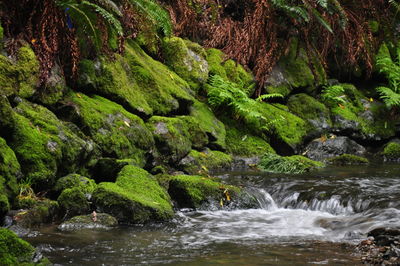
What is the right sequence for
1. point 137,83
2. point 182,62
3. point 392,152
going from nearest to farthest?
point 137,83, point 182,62, point 392,152

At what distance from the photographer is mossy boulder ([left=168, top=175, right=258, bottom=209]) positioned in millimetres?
4934

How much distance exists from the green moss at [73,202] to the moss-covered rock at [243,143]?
14.1 feet

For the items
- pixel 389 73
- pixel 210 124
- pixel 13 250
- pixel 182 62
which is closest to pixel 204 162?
pixel 210 124

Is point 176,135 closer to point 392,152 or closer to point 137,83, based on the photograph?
point 137,83

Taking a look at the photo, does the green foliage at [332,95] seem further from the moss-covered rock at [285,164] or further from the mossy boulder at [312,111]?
the moss-covered rock at [285,164]

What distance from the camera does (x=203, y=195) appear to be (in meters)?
5.00

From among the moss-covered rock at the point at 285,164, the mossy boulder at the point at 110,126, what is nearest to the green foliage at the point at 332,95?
the moss-covered rock at the point at 285,164

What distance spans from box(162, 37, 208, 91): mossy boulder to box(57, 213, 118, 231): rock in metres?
4.89

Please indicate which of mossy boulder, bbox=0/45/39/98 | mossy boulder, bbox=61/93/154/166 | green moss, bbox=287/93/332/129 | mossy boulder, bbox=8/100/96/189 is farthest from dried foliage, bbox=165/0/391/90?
mossy boulder, bbox=8/100/96/189

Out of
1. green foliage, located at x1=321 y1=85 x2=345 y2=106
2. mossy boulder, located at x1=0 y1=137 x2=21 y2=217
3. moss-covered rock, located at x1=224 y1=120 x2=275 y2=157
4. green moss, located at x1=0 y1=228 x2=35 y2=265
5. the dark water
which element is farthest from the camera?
green foliage, located at x1=321 y1=85 x2=345 y2=106

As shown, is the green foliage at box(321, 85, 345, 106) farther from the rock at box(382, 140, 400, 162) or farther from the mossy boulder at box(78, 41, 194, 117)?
the mossy boulder at box(78, 41, 194, 117)

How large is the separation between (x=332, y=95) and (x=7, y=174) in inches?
Answer: 322

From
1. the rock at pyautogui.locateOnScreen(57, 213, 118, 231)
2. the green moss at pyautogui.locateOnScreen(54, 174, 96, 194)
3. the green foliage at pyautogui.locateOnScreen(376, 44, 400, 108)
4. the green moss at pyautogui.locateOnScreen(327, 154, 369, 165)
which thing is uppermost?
the green foliage at pyautogui.locateOnScreen(376, 44, 400, 108)

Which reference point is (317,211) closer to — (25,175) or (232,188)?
(232,188)
